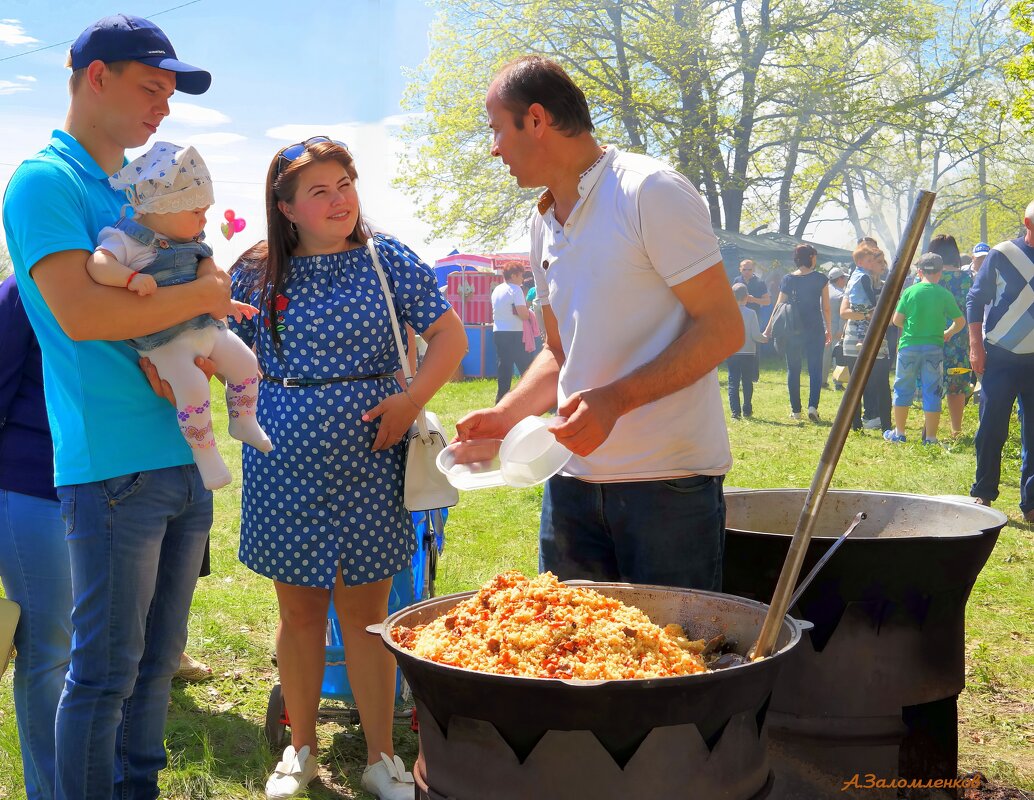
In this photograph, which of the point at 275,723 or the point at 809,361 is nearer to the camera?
the point at 275,723

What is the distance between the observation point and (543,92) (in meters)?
2.38

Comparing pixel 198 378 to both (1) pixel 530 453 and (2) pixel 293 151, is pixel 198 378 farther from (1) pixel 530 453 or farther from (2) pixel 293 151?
(2) pixel 293 151

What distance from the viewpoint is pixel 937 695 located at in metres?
2.55

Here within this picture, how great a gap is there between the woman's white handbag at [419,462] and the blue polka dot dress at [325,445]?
3 centimetres

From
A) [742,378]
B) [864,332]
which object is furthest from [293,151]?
[742,378]

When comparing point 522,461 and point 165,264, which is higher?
point 165,264

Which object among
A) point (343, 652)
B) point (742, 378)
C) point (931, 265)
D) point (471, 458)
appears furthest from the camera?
point (742, 378)

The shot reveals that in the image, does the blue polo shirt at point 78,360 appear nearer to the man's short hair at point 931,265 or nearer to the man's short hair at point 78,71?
the man's short hair at point 78,71

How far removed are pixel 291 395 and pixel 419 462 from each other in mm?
438

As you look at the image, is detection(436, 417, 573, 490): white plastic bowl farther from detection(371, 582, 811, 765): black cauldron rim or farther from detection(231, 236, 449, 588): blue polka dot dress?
detection(231, 236, 449, 588): blue polka dot dress

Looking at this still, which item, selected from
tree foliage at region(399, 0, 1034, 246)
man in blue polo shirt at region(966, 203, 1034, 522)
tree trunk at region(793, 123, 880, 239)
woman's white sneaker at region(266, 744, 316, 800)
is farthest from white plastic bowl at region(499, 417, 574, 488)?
tree trunk at region(793, 123, 880, 239)

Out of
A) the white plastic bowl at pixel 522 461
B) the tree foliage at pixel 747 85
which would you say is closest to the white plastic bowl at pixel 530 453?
the white plastic bowl at pixel 522 461

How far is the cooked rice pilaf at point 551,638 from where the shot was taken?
1710 millimetres

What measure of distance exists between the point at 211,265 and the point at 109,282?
280mm
